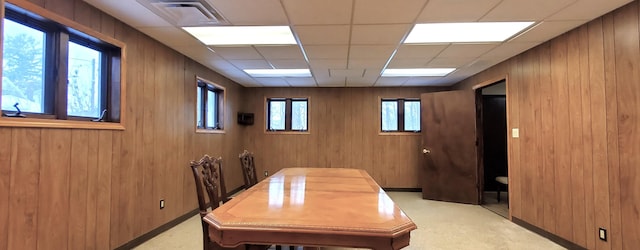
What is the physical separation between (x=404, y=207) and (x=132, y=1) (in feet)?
14.3

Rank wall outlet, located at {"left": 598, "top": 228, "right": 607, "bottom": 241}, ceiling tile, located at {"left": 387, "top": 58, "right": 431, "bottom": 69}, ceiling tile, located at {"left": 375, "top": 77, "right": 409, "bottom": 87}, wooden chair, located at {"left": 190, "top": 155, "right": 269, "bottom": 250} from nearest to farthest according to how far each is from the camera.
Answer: wooden chair, located at {"left": 190, "top": 155, "right": 269, "bottom": 250}
wall outlet, located at {"left": 598, "top": 228, "right": 607, "bottom": 241}
ceiling tile, located at {"left": 387, "top": 58, "right": 431, "bottom": 69}
ceiling tile, located at {"left": 375, "top": 77, "right": 409, "bottom": 87}

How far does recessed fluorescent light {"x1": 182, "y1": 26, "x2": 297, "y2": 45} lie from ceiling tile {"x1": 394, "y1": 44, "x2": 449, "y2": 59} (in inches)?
50.7

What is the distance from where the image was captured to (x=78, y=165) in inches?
94.3

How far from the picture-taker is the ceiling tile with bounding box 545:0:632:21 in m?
2.38

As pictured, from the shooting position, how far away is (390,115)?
21.3 feet

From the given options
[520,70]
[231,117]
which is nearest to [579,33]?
[520,70]

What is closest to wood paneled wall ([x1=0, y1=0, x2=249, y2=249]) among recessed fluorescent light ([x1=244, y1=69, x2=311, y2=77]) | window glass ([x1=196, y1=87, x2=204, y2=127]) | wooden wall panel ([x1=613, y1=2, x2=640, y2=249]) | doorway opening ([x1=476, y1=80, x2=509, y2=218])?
window glass ([x1=196, y1=87, x2=204, y2=127])

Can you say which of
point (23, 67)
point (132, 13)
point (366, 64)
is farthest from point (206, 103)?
point (23, 67)

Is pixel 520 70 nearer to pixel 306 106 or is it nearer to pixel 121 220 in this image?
pixel 306 106

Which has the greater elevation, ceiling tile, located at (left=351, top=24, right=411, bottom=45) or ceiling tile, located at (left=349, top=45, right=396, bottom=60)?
ceiling tile, located at (left=351, top=24, right=411, bottom=45)

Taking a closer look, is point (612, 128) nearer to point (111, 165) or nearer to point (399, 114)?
point (399, 114)

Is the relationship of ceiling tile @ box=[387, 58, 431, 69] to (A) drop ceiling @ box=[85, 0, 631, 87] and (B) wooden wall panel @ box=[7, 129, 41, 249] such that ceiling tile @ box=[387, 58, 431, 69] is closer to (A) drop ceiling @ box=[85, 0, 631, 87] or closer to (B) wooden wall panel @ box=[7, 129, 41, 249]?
(A) drop ceiling @ box=[85, 0, 631, 87]

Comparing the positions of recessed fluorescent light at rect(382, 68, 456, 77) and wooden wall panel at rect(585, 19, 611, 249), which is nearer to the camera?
wooden wall panel at rect(585, 19, 611, 249)

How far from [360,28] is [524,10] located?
4.39 feet
